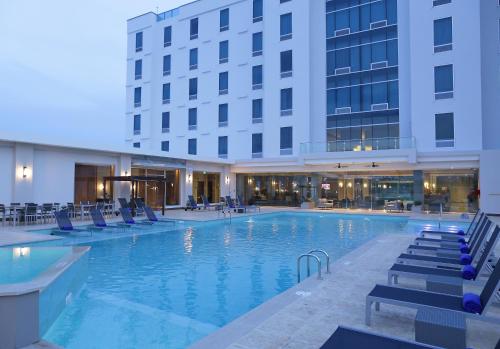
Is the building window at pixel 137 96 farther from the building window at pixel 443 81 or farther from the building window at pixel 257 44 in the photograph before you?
the building window at pixel 443 81

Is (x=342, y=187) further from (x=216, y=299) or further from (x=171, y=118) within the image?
(x=216, y=299)

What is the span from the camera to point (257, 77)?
29.9m

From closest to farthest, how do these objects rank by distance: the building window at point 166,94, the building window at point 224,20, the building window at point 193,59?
the building window at point 224,20
the building window at point 193,59
the building window at point 166,94

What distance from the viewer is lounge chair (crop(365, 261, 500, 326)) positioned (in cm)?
378

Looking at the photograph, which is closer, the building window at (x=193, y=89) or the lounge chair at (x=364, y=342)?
the lounge chair at (x=364, y=342)

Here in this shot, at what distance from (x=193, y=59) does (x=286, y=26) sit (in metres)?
9.22

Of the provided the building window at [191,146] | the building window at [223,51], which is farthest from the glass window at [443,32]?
the building window at [191,146]

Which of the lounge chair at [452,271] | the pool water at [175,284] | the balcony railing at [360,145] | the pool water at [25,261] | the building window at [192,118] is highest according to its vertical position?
the building window at [192,118]

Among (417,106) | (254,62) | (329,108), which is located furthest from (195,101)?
(417,106)

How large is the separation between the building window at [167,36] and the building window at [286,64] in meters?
12.3

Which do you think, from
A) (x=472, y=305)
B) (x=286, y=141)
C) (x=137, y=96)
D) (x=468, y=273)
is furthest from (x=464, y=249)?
(x=137, y=96)

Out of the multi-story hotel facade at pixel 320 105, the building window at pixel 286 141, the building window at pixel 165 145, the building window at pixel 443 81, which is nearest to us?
the multi-story hotel facade at pixel 320 105

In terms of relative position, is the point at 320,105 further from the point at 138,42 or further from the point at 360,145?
the point at 138,42

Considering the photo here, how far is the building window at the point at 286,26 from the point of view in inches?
1103
